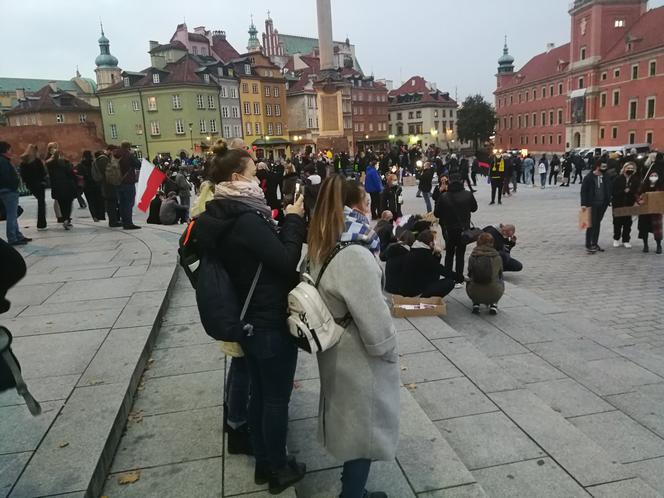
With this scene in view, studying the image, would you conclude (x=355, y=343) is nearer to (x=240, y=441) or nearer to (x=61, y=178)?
(x=240, y=441)

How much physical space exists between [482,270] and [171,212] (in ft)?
27.4

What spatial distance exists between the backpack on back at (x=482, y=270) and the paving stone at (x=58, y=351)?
197 inches

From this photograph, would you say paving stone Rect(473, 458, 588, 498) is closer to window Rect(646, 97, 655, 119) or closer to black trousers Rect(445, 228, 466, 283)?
black trousers Rect(445, 228, 466, 283)

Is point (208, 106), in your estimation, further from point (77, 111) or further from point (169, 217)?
point (169, 217)

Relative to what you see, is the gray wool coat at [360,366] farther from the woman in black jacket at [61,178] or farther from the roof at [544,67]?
the roof at [544,67]

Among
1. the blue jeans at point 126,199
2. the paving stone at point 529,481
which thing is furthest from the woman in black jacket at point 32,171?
the paving stone at point 529,481

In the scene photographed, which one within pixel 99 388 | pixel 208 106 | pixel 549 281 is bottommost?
pixel 549 281

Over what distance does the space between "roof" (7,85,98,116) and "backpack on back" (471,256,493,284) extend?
77.7m

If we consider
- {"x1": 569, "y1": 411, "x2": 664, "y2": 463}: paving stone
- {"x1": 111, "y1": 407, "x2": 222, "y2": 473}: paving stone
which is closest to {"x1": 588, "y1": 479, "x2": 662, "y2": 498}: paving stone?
{"x1": 569, "y1": 411, "x2": 664, "y2": 463}: paving stone

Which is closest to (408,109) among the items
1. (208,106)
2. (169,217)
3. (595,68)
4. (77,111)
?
(595,68)

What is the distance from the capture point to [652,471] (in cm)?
371

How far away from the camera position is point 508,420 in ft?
13.1

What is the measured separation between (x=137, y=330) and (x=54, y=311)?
150 cm

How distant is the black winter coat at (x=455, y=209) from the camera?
8789 mm
